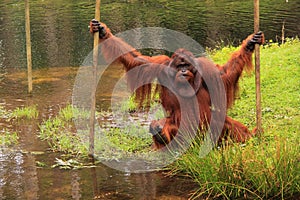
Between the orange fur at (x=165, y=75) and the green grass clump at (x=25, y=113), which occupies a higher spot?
the orange fur at (x=165, y=75)

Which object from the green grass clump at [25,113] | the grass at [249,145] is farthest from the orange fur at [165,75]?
A: the green grass clump at [25,113]

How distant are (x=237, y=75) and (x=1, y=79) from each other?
20.9ft

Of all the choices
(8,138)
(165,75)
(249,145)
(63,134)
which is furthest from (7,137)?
(249,145)

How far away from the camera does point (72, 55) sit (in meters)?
13.5

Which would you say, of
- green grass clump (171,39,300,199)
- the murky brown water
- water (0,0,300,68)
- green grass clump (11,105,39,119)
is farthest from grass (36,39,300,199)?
water (0,0,300,68)

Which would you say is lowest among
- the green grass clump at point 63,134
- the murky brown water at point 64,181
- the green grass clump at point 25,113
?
the murky brown water at point 64,181

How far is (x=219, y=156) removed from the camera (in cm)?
430

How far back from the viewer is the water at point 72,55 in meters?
4.52

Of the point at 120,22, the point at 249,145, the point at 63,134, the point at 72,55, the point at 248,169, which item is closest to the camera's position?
the point at 248,169

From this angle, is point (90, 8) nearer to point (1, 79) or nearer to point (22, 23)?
point (22, 23)

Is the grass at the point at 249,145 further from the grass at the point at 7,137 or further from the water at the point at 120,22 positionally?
the water at the point at 120,22

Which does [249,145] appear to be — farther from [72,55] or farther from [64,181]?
[72,55]

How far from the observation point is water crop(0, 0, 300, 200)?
4.52m

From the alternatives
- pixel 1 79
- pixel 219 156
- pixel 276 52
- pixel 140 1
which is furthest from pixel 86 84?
pixel 140 1
